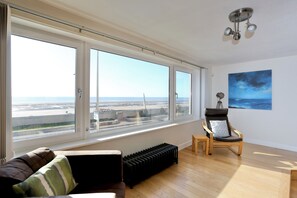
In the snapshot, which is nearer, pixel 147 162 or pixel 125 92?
pixel 147 162

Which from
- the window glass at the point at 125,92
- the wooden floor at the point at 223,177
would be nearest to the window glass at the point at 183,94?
the window glass at the point at 125,92

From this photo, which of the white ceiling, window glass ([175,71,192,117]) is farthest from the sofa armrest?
window glass ([175,71,192,117])

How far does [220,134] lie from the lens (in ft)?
11.5

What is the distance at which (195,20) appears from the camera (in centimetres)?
197

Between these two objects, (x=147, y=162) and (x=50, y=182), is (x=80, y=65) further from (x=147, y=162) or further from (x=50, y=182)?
(x=147, y=162)

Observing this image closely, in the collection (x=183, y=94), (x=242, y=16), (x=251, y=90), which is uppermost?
(x=242, y=16)

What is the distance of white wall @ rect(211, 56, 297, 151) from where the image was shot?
3.56 meters

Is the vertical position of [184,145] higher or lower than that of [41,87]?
lower

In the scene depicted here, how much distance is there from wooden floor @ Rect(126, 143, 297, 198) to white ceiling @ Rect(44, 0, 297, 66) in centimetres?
→ 211

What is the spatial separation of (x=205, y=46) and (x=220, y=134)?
1900 millimetres

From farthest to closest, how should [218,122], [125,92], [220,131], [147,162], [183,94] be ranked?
[183,94] → [218,122] → [220,131] → [125,92] → [147,162]

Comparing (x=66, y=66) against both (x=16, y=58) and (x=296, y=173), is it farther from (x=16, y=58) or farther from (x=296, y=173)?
(x=296, y=173)

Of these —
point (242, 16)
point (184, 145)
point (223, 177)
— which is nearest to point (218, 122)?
point (184, 145)

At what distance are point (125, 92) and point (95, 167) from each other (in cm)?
147
